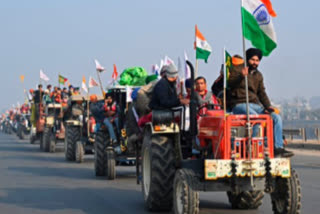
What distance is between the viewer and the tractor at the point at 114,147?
17875 mm

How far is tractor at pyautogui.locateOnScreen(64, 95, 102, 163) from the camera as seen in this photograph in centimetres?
2493

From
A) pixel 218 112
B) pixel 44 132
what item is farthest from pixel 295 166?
pixel 44 132

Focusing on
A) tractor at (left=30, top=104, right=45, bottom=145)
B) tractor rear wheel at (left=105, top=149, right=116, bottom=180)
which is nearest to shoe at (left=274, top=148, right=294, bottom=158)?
tractor rear wheel at (left=105, top=149, right=116, bottom=180)

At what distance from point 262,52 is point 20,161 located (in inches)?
693

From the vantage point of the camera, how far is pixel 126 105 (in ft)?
60.1

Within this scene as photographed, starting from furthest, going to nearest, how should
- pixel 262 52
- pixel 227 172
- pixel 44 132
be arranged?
1. pixel 44 132
2. pixel 262 52
3. pixel 227 172

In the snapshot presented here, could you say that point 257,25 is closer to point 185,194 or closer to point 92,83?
point 185,194

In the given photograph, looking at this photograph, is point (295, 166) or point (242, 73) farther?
point (295, 166)

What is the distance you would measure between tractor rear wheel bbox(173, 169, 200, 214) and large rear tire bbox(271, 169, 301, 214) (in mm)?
1160

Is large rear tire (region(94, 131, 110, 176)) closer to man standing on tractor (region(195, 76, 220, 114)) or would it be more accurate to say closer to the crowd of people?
the crowd of people

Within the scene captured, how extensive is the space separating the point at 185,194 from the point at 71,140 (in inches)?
654

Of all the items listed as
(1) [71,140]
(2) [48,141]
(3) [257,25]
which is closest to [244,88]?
(3) [257,25]

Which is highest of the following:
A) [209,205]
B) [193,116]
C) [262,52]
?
[262,52]

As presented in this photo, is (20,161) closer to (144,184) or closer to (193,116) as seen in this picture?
(144,184)
